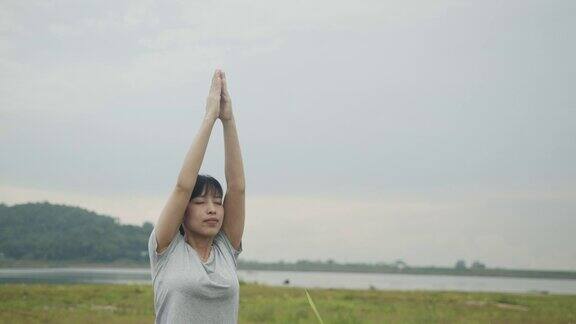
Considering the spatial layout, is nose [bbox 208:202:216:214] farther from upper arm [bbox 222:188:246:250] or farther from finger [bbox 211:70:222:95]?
finger [bbox 211:70:222:95]

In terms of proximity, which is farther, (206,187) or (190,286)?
(206,187)

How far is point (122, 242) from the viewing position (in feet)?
363

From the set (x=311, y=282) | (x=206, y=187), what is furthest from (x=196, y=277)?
(x=311, y=282)

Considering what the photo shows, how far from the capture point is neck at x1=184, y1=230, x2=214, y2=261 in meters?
1.98

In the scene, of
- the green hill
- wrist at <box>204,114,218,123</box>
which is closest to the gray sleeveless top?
wrist at <box>204,114,218,123</box>

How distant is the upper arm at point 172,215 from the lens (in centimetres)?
187

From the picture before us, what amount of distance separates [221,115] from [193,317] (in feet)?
2.17

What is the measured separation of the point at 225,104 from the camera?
2047 millimetres

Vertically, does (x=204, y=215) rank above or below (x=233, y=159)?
below

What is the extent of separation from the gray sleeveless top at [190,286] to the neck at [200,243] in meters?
0.03

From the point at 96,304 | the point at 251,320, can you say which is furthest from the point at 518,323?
the point at 96,304

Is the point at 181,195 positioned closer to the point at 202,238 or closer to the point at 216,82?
the point at 202,238

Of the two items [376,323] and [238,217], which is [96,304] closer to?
[376,323]

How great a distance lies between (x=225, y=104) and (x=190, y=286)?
24.0 inches
